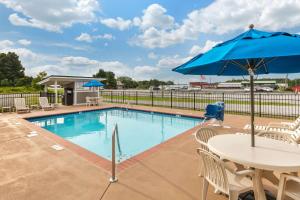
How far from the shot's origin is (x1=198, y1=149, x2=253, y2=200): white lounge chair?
6.88 feet

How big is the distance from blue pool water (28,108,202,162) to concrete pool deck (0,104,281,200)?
157 centimetres

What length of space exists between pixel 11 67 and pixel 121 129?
55115 mm

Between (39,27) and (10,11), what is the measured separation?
3224 millimetres

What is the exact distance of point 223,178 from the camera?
6.97ft

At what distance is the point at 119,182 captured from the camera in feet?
10.7

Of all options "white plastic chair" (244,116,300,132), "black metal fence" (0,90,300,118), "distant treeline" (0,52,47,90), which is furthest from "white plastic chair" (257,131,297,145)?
"distant treeline" (0,52,47,90)

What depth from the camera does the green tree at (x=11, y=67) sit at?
1892 inches

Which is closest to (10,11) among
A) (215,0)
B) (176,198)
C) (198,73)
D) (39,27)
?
(39,27)

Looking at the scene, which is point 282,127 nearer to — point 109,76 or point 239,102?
point 239,102

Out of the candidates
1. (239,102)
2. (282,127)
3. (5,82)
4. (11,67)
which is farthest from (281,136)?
(11,67)

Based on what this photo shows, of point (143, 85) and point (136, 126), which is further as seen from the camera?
point (143, 85)

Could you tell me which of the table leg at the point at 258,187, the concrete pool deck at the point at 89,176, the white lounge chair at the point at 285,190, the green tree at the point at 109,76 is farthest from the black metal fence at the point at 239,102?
the green tree at the point at 109,76

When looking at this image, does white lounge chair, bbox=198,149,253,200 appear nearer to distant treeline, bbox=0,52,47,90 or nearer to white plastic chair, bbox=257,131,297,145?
white plastic chair, bbox=257,131,297,145

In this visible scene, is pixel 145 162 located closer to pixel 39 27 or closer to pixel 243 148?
pixel 243 148
